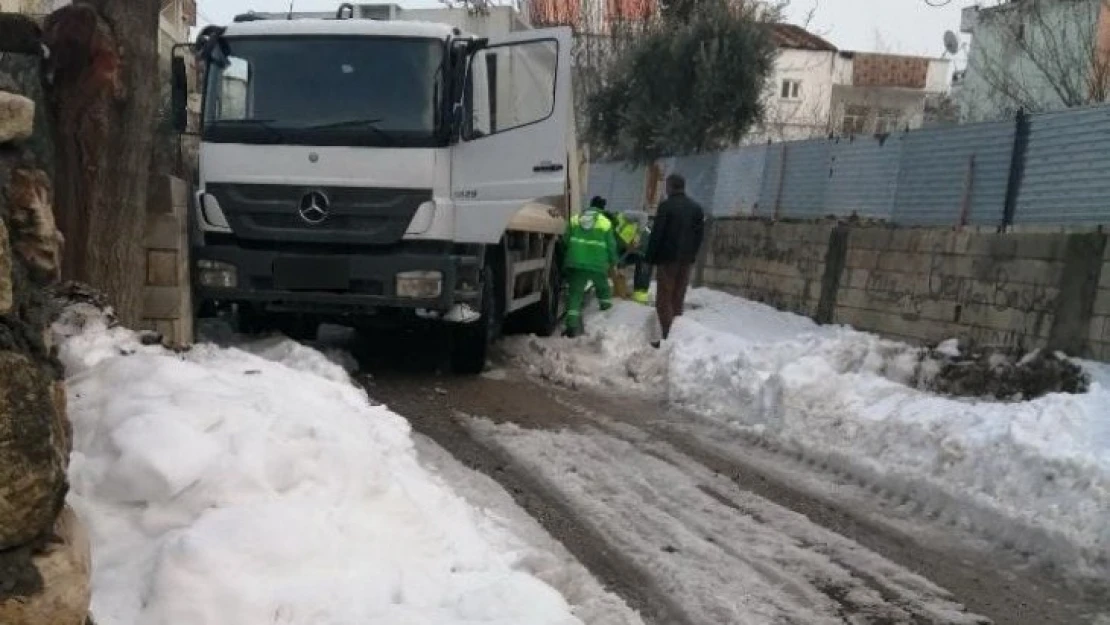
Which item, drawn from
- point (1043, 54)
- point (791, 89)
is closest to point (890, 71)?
point (791, 89)

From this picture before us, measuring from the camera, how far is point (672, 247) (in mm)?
10625

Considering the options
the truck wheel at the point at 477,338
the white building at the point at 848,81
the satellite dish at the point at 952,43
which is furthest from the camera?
the white building at the point at 848,81

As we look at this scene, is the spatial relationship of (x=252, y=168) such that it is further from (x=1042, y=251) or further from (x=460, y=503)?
(x=1042, y=251)

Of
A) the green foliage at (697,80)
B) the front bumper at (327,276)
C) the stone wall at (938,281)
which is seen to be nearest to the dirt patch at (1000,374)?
the stone wall at (938,281)

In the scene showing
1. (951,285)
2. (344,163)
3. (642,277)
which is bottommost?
(642,277)

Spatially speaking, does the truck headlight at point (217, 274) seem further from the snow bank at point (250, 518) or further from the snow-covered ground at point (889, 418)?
the snow bank at point (250, 518)

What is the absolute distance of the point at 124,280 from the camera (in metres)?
5.62

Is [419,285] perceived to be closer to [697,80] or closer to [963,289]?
[963,289]

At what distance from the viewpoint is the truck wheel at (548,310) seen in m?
11.0

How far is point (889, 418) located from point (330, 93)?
4.81 meters

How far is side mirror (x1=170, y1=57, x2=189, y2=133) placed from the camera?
7.91 m

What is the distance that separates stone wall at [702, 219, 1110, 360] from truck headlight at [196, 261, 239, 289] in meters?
6.43

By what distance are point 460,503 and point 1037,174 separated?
667 centimetres

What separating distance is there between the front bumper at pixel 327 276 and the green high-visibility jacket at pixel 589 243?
3.77m
